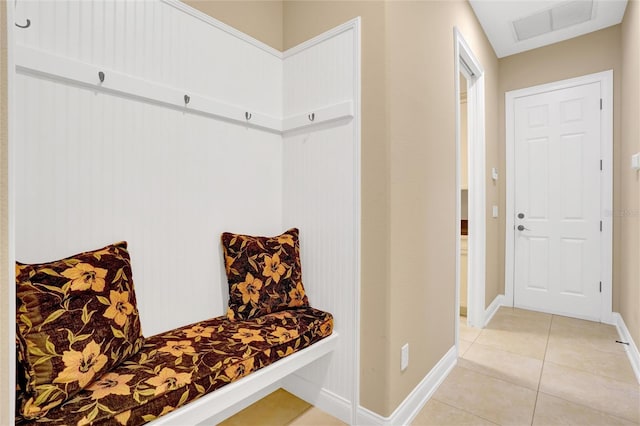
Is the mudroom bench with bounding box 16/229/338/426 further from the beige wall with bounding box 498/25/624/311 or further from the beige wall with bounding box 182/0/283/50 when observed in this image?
the beige wall with bounding box 498/25/624/311

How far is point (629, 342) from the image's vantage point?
8.05ft

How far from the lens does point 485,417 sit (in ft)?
5.49

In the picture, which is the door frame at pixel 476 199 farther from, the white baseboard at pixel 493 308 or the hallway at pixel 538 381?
the hallway at pixel 538 381

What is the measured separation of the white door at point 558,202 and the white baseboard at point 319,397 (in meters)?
2.68

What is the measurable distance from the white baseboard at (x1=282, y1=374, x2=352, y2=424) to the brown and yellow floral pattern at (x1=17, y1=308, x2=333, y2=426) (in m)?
0.36

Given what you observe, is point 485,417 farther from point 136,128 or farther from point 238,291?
point 136,128

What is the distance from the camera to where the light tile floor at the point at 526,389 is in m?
1.68

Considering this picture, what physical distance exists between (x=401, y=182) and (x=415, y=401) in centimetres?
119

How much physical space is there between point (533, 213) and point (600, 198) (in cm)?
55

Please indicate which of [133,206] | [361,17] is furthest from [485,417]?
[361,17]

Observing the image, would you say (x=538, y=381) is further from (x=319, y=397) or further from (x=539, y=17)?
(x=539, y=17)

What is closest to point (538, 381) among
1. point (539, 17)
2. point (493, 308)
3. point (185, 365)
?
point (493, 308)

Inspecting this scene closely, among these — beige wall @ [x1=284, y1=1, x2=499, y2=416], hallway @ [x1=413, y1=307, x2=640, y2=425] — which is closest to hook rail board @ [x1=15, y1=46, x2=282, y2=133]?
beige wall @ [x1=284, y1=1, x2=499, y2=416]

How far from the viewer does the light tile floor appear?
5.51ft
